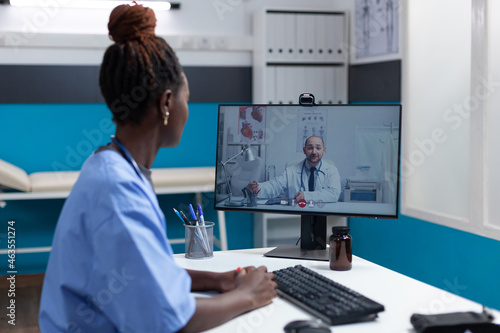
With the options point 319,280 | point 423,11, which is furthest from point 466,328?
point 423,11

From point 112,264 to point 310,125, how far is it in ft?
2.84

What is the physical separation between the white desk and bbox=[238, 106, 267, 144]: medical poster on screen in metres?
0.34

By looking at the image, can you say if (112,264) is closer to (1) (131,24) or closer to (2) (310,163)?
(1) (131,24)

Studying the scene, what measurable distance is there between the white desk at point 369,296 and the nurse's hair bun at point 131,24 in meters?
0.57

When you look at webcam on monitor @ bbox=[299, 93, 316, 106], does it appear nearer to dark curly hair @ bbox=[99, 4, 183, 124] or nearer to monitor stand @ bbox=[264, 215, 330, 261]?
monitor stand @ bbox=[264, 215, 330, 261]

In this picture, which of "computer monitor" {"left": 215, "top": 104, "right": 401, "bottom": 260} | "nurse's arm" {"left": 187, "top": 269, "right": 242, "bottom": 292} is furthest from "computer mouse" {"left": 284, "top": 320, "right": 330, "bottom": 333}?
"computer monitor" {"left": 215, "top": 104, "right": 401, "bottom": 260}

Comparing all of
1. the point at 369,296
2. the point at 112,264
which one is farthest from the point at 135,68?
the point at 369,296

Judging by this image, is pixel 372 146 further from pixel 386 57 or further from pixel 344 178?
pixel 386 57

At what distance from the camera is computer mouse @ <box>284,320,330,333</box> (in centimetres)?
100

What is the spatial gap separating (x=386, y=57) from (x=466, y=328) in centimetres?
251

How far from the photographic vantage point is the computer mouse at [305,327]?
1005 millimetres

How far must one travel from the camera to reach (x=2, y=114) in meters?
3.48

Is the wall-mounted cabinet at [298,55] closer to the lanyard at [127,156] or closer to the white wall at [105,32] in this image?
the white wall at [105,32]

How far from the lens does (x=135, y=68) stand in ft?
3.45
